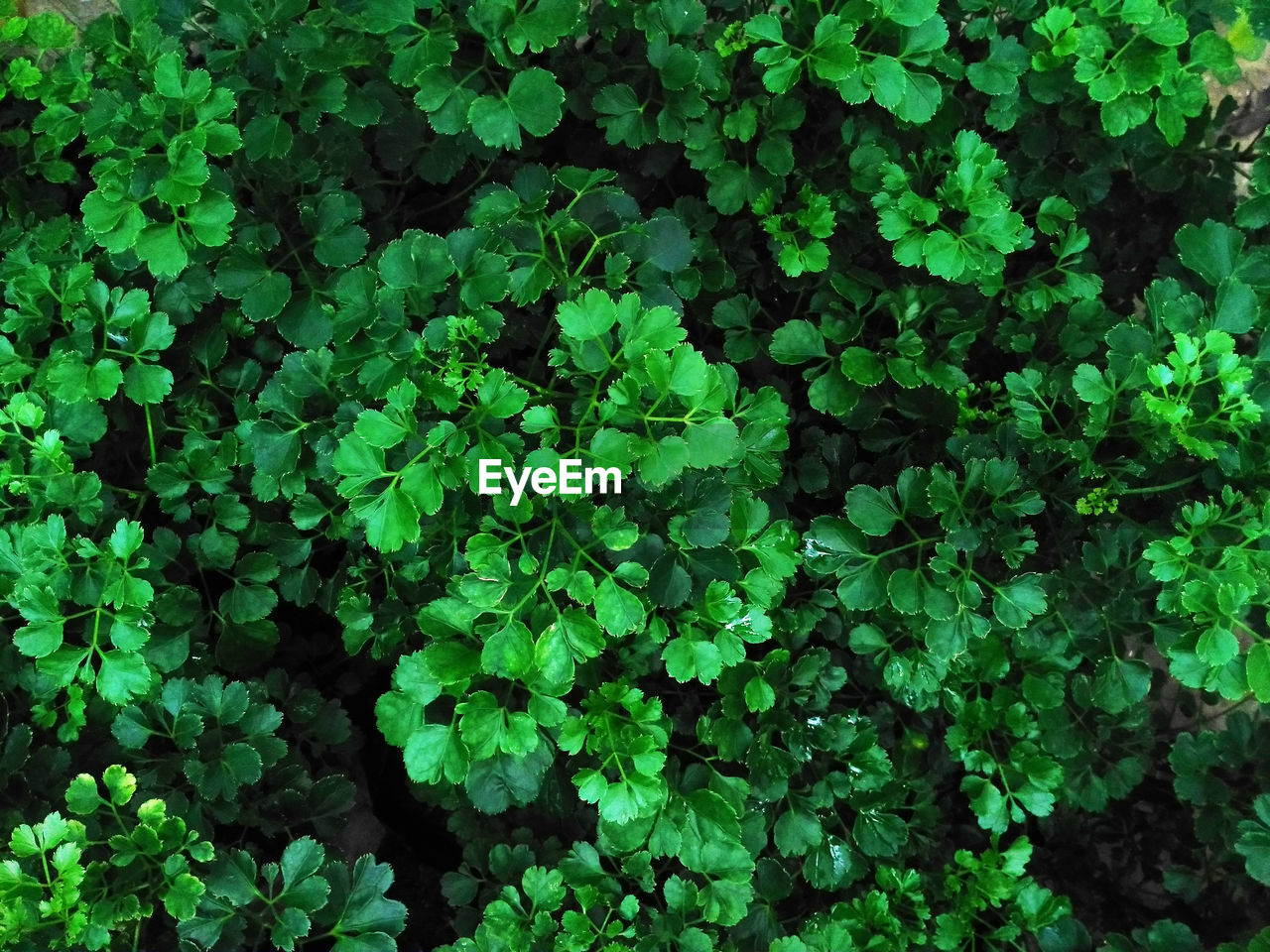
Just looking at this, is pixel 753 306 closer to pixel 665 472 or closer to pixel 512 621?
pixel 665 472

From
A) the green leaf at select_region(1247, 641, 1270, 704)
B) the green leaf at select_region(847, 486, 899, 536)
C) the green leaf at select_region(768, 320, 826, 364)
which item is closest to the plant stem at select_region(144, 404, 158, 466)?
the green leaf at select_region(768, 320, 826, 364)

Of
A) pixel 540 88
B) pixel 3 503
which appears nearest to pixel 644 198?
pixel 540 88

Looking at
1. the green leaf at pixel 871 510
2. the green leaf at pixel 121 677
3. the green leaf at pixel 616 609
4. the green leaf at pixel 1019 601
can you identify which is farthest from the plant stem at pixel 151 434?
the green leaf at pixel 1019 601

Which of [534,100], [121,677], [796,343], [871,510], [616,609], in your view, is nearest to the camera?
[616,609]

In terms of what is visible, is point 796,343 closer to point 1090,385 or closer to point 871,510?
point 871,510

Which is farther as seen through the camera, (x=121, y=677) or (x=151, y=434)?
(x=151, y=434)

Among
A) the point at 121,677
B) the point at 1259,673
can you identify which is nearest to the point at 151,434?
the point at 121,677

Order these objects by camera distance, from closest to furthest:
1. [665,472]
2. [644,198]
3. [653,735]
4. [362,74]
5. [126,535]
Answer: [665,472] → [653,735] → [126,535] → [362,74] → [644,198]

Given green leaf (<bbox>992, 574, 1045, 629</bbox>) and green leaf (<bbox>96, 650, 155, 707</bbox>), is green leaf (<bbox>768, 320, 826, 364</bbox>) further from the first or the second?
green leaf (<bbox>96, 650, 155, 707</bbox>)
